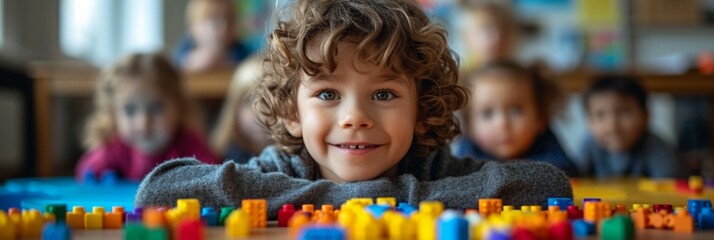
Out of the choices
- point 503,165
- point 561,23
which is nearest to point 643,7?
point 561,23

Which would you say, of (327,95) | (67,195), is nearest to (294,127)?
(327,95)

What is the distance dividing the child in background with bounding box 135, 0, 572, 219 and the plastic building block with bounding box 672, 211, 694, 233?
250mm

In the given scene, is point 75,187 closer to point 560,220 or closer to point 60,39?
point 560,220

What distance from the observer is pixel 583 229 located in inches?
35.1

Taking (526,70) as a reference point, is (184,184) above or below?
below

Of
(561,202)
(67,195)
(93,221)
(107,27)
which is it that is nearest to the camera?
(93,221)

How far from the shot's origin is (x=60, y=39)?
4262 mm

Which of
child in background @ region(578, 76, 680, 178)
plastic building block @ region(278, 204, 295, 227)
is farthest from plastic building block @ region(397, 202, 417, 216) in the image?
child in background @ region(578, 76, 680, 178)

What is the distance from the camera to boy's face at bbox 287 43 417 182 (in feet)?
3.90

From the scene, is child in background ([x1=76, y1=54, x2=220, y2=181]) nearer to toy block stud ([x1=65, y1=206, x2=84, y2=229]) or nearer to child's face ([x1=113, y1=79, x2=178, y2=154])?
child's face ([x1=113, y1=79, x2=178, y2=154])

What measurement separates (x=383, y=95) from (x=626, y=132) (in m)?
1.89

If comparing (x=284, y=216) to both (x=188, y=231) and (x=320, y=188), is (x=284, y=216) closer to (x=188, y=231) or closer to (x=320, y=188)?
(x=320, y=188)

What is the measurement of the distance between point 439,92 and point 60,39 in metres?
3.36

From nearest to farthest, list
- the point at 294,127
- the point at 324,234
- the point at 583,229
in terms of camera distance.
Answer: the point at 324,234, the point at 583,229, the point at 294,127
